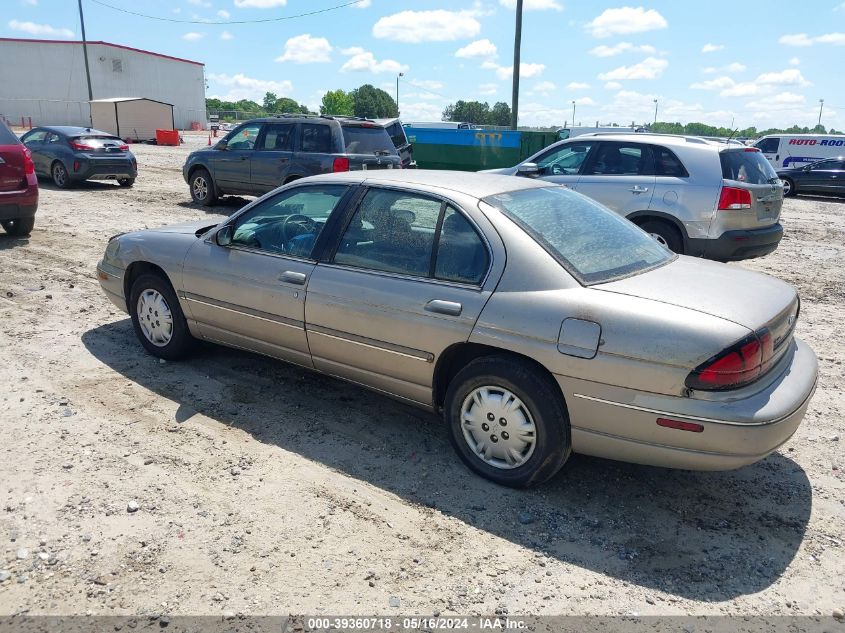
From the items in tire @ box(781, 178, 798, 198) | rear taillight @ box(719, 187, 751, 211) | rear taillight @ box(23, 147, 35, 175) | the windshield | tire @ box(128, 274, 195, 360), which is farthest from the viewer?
tire @ box(781, 178, 798, 198)

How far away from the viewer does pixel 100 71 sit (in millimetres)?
59594

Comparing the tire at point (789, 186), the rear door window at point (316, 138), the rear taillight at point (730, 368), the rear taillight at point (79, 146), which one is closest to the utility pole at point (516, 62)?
the tire at point (789, 186)

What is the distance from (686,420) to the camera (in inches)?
115

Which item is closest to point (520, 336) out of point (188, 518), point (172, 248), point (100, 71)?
point (188, 518)

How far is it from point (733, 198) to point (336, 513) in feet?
20.3

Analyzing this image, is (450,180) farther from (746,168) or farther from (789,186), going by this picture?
(789,186)

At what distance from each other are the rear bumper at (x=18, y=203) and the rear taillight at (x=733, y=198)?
8.77 metres

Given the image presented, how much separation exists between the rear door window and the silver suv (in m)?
4.75

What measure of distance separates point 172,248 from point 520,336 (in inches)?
115

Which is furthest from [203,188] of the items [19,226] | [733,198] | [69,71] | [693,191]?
[69,71]

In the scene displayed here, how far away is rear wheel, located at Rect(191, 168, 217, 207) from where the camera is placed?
42.3 feet

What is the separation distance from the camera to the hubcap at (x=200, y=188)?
1300 centimetres

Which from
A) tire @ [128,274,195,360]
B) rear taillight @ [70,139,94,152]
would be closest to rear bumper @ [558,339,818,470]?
Result: tire @ [128,274,195,360]

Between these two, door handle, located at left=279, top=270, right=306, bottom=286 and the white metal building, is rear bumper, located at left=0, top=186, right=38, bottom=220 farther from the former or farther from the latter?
the white metal building
